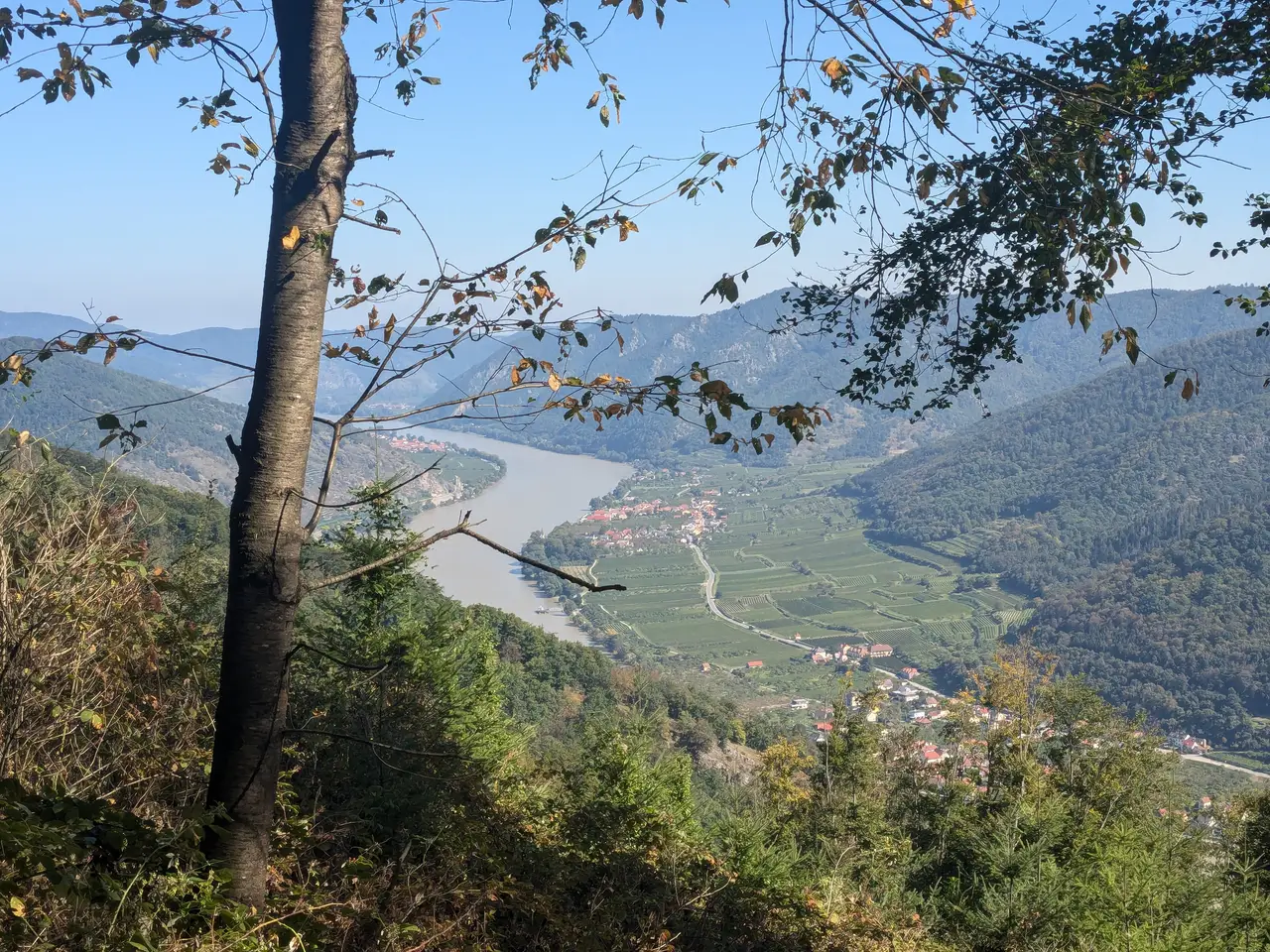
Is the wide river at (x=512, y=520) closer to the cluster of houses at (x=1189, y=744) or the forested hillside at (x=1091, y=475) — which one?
the cluster of houses at (x=1189, y=744)

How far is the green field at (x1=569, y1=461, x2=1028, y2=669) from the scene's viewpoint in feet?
168

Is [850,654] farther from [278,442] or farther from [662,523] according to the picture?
[278,442]

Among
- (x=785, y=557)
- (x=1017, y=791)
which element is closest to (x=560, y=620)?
(x=785, y=557)

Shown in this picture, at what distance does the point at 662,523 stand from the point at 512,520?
75.3 ft

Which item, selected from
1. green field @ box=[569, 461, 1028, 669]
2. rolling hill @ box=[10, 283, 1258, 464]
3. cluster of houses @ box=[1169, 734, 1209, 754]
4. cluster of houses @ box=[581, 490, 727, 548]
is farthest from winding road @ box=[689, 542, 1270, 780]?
rolling hill @ box=[10, 283, 1258, 464]

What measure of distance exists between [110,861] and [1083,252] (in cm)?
268

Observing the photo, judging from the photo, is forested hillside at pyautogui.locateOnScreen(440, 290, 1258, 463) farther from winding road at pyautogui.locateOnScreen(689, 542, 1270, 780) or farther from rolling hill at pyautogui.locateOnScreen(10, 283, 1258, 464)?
winding road at pyautogui.locateOnScreen(689, 542, 1270, 780)

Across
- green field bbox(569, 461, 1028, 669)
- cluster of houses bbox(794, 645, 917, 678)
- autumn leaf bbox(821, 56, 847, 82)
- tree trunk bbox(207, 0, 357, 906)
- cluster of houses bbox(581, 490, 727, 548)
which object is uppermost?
autumn leaf bbox(821, 56, 847, 82)

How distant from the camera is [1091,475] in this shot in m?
84.0

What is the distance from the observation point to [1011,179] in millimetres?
1837

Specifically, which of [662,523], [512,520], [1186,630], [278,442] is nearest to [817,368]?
[662,523]

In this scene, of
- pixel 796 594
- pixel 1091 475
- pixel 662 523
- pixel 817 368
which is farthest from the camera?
pixel 817 368

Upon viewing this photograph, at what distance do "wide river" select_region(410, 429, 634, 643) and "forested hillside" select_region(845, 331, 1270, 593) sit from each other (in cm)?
3346

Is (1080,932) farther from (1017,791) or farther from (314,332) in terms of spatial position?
(1017,791)
